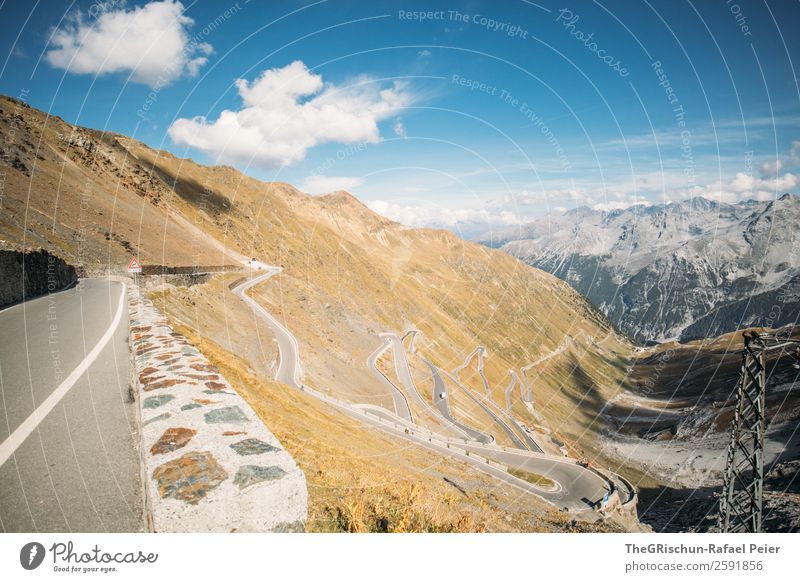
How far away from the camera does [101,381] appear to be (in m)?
7.99

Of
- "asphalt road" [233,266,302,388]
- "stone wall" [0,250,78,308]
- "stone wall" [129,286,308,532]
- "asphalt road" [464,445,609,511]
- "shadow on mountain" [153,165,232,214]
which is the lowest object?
"asphalt road" [464,445,609,511]

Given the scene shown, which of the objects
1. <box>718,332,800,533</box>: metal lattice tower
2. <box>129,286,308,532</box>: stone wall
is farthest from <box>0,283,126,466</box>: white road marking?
<box>718,332,800,533</box>: metal lattice tower

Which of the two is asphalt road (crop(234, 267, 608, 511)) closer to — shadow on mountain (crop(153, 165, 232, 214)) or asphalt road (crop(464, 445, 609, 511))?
asphalt road (crop(464, 445, 609, 511))

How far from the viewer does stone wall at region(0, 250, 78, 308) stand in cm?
1681

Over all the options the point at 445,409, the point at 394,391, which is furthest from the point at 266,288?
the point at 445,409

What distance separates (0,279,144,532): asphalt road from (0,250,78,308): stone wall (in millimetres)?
9109

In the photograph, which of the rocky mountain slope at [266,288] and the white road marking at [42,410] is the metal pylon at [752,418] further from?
the white road marking at [42,410]

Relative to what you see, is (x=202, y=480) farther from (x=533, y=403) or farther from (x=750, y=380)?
(x=533, y=403)

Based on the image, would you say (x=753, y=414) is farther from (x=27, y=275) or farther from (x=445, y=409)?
(x=445, y=409)

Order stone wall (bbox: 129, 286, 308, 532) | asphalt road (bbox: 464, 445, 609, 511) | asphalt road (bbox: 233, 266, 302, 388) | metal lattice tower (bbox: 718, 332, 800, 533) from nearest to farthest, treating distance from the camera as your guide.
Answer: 1. stone wall (bbox: 129, 286, 308, 532)
2. metal lattice tower (bbox: 718, 332, 800, 533)
3. asphalt road (bbox: 233, 266, 302, 388)
4. asphalt road (bbox: 464, 445, 609, 511)

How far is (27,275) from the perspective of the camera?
61.8ft

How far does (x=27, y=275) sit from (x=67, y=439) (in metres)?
19.5
